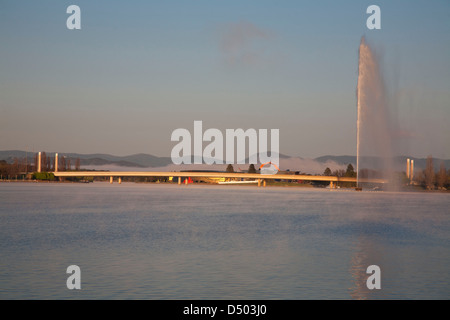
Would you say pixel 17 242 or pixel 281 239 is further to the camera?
pixel 281 239

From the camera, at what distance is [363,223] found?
4606 cm

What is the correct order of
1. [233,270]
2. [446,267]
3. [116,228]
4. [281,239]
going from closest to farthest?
1. [233,270]
2. [446,267]
3. [281,239]
4. [116,228]

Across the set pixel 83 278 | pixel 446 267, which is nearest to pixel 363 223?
pixel 446 267

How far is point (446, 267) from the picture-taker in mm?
22812

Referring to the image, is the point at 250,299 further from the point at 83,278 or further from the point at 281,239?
the point at 281,239

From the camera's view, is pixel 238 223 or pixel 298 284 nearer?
pixel 298 284

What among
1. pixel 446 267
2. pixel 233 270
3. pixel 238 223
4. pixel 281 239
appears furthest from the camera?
pixel 238 223

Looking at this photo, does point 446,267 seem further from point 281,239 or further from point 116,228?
point 116,228

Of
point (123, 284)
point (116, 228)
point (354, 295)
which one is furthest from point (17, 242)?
point (354, 295)

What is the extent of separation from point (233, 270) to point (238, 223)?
2278cm
